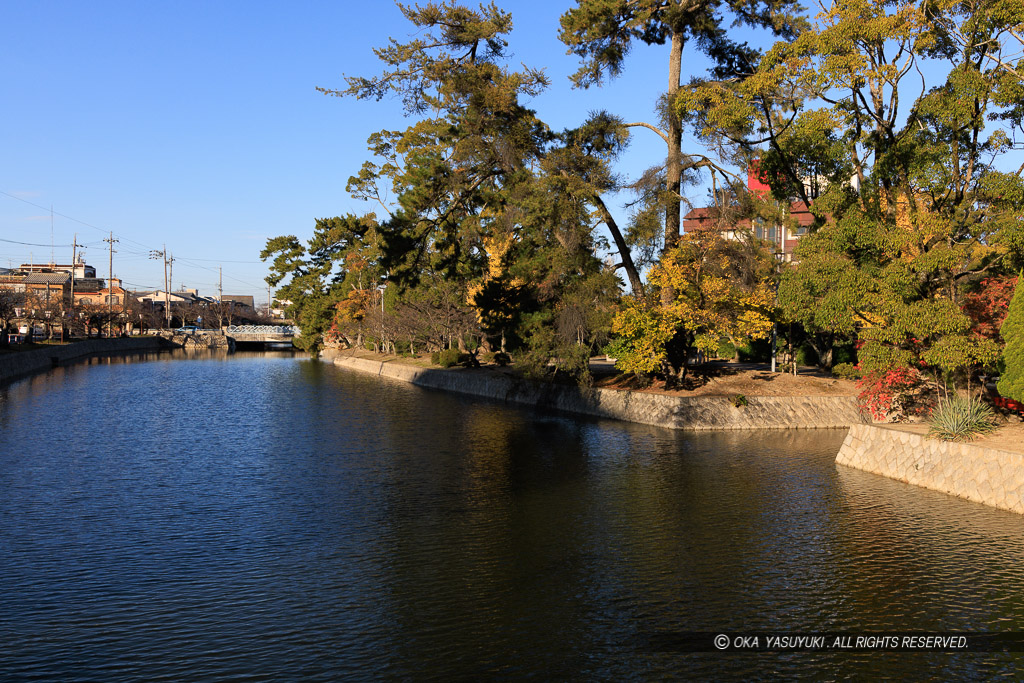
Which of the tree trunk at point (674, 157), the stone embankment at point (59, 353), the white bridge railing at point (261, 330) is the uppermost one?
the tree trunk at point (674, 157)

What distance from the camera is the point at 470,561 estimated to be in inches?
506

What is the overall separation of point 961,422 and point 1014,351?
82.3 inches

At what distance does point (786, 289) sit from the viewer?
28688 millimetres

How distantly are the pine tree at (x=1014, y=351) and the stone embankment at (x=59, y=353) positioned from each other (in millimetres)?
51355

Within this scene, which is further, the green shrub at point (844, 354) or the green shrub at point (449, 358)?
the green shrub at point (449, 358)

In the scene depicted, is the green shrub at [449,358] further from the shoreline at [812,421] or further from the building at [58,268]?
the building at [58,268]

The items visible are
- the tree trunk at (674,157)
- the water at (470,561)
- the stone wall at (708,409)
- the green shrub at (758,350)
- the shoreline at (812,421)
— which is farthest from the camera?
the green shrub at (758,350)

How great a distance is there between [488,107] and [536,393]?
14.1 metres

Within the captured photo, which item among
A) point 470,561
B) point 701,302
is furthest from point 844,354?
point 470,561

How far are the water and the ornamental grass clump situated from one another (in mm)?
1810

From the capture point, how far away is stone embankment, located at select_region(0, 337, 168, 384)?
50.0 m

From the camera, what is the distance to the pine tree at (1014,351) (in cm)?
1780

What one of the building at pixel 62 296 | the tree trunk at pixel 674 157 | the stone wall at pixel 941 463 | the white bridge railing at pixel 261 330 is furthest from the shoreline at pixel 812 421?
the white bridge railing at pixel 261 330

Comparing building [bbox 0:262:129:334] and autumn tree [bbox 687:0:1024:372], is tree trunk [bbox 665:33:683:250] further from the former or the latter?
building [bbox 0:262:129:334]
